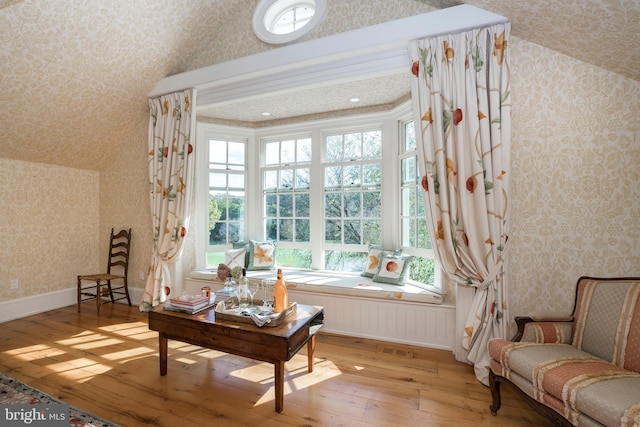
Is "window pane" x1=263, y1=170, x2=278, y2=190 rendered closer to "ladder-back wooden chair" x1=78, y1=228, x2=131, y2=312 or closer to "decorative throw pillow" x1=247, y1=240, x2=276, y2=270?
"decorative throw pillow" x1=247, y1=240, x2=276, y2=270

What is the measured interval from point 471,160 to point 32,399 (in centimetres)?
338

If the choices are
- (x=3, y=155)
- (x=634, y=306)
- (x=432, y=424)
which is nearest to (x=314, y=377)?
(x=432, y=424)

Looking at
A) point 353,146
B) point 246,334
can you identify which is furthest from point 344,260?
point 246,334

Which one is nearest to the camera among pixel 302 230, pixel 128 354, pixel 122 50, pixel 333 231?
pixel 128 354

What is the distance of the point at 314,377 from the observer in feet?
7.04

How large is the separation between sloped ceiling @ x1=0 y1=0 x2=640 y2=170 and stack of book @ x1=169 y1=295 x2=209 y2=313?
2332mm

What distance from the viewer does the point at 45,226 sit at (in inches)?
144

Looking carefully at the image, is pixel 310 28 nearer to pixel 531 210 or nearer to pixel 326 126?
pixel 326 126

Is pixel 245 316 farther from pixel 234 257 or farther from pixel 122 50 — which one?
pixel 122 50

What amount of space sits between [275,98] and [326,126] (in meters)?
0.78

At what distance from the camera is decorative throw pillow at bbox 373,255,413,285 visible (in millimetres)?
2969

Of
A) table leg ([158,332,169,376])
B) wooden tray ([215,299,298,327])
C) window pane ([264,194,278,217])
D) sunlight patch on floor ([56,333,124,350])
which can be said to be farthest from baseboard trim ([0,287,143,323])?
wooden tray ([215,299,298,327])

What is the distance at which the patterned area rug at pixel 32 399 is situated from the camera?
1636 millimetres

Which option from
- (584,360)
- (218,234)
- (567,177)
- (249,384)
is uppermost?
(567,177)
